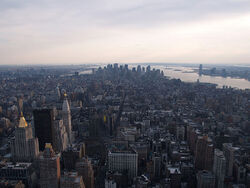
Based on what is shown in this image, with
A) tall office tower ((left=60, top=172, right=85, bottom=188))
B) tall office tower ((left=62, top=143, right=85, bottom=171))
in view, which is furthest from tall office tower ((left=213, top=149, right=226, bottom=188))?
tall office tower ((left=62, top=143, right=85, bottom=171))

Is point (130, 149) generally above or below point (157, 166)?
above

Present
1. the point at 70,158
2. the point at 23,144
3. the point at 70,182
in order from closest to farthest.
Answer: the point at 70,182
the point at 70,158
the point at 23,144

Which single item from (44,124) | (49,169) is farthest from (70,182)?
(44,124)

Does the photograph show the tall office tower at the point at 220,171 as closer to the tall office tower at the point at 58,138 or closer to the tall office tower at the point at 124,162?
the tall office tower at the point at 124,162

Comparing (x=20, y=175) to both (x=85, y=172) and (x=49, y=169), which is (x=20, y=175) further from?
(x=85, y=172)

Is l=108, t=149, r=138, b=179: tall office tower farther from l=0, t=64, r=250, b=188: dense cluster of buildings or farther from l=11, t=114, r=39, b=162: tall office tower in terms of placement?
l=11, t=114, r=39, b=162: tall office tower

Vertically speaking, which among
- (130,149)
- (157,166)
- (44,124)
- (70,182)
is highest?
(44,124)
